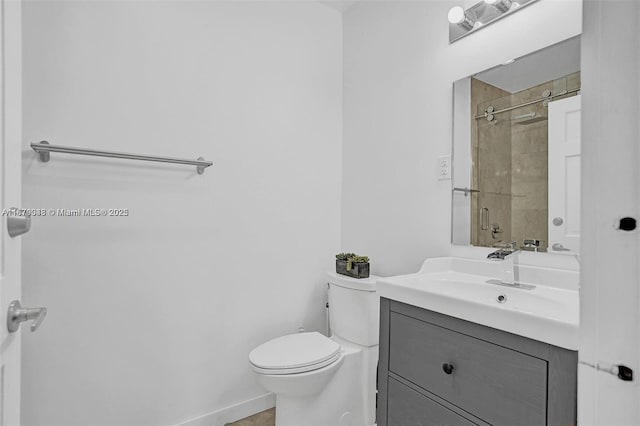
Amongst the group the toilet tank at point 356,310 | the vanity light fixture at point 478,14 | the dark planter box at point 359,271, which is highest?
the vanity light fixture at point 478,14


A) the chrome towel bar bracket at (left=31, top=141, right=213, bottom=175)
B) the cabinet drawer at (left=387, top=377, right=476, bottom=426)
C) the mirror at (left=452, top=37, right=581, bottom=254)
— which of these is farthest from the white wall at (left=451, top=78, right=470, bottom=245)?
the chrome towel bar bracket at (left=31, top=141, right=213, bottom=175)

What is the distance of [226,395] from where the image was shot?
6.03ft

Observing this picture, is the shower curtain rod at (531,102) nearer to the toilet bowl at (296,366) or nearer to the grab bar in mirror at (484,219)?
the grab bar in mirror at (484,219)

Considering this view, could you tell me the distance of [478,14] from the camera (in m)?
1.50

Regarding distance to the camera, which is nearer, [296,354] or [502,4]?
[502,4]

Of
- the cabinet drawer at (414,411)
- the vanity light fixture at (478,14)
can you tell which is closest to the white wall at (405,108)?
the vanity light fixture at (478,14)

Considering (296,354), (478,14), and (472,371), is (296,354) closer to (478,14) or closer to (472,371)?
(472,371)

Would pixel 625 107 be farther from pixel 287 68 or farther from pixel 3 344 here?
pixel 287 68

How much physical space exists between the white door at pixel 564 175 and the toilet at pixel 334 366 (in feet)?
2.62

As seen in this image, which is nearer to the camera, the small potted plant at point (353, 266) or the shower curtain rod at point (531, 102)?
the shower curtain rod at point (531, 102)

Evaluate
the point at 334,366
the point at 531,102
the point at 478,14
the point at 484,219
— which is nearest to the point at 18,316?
the point at 334,366

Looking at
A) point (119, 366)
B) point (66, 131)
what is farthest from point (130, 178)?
point (119, 366)

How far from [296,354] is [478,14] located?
167 cm

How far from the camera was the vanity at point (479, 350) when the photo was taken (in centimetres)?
82
